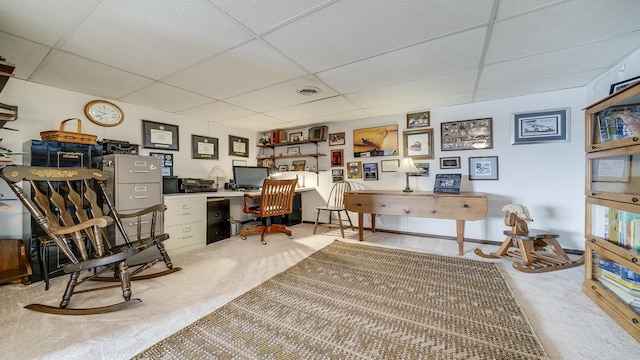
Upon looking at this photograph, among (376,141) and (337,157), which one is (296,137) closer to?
(337,157)

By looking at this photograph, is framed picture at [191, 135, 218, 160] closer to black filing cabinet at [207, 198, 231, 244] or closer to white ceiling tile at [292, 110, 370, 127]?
black filing cabinet at [207, 198, 231, 244]

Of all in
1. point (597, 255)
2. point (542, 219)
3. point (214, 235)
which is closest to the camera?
point (597, 255)

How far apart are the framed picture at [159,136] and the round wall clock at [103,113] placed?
0.29m

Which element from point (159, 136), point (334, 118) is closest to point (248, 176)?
point (159, 136)

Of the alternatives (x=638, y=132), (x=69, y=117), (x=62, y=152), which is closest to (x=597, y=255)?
(x=638, y=132)

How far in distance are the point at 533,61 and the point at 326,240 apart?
3.03m

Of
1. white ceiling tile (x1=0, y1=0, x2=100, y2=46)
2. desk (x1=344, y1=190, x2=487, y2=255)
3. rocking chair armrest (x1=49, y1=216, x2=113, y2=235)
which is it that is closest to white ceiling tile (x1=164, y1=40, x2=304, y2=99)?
white ceiling tile (x1=0, y1=0, x2=100, y2=46)

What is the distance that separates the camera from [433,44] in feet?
5.81

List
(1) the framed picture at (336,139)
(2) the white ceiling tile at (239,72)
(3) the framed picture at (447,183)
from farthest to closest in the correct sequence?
(1) the framed picture at (336,139)
(3) the framed picture at (447,183)
(2) the white ceiling tile at (239,72)

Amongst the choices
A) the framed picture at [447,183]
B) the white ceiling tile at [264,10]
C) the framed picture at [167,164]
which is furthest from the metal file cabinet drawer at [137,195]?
the framed picture at [447,183]

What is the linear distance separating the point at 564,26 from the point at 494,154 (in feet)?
6.19

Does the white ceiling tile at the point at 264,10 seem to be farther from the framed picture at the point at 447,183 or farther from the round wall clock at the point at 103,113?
the framed picture at the point at 447,183

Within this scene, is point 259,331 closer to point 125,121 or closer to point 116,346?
point 116,346

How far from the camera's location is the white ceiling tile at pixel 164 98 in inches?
101
